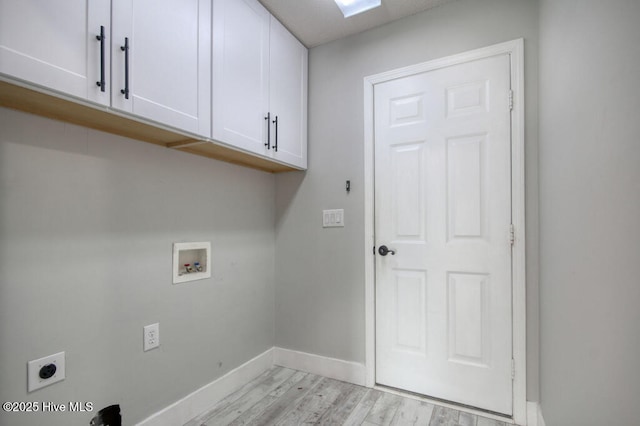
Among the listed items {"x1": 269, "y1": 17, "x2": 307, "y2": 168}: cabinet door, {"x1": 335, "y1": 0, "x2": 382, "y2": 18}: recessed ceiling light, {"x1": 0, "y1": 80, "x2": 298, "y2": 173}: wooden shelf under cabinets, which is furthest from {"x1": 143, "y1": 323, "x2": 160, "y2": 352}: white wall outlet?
{"x1": 335, "y1": 0, "x2": 382, "y2": 18}: recessed ceiling light

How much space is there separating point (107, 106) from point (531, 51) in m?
2.08

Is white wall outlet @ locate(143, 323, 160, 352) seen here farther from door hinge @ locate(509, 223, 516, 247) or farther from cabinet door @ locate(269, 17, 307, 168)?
door hinge @ locate(509, 223, 516, 247)

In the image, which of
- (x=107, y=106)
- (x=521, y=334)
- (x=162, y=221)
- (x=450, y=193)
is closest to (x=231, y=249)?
(x=162, y=221)

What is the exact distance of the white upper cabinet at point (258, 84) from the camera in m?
1.57

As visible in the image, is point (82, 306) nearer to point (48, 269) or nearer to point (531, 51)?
point (48, 269)

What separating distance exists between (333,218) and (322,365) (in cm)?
108

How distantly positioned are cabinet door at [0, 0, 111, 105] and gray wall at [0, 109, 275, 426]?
0.97ft

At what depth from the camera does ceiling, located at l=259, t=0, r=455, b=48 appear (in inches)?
73.4

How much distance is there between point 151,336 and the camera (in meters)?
1.53

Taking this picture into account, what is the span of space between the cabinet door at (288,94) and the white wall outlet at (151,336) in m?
1.18

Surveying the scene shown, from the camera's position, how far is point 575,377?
41.5 inches

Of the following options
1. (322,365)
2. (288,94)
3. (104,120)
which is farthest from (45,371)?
(288,94)

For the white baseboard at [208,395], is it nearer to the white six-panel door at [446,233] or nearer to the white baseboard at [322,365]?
the white baseboard at [322,365]

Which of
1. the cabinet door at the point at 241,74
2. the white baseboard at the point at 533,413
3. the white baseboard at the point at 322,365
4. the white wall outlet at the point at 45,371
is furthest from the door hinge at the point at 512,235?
the white wall outlet at the point at 45,371
